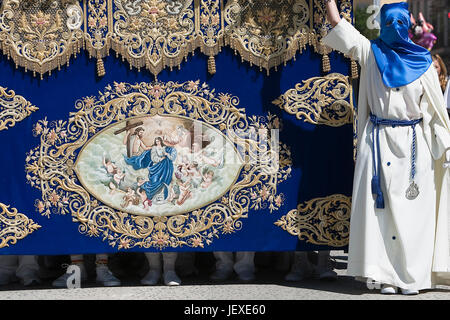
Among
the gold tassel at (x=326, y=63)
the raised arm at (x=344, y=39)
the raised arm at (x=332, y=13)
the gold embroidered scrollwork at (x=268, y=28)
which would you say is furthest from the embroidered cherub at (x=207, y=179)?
the raised arm at (x=332, y=13)

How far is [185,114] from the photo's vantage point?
5945mm

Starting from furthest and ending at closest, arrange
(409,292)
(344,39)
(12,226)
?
(12,226) < (344,39) < (409,292)

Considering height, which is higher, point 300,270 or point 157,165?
point 157,165

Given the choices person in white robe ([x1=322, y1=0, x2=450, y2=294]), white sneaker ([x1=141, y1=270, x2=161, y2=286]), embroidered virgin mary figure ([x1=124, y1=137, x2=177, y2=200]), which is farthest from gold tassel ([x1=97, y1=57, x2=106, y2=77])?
person in white robe ([x1=322, y1=0, x2=450, y2=294])

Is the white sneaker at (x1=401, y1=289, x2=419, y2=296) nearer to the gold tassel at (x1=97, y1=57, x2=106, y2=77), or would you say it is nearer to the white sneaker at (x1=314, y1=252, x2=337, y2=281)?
the white sneaker at (x1=314, y1=252, x2=337, y2=281)

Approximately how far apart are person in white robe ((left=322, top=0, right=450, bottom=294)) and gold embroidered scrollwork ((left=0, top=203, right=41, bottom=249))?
104 inches

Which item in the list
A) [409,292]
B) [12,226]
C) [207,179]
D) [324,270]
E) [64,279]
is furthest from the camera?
[324,270]

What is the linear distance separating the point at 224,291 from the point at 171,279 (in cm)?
53

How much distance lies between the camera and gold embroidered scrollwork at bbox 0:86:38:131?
5867mm

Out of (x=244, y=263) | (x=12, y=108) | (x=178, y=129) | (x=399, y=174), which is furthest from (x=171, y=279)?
(x=399, y=174)

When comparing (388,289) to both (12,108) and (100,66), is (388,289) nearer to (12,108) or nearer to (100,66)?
(100,66)

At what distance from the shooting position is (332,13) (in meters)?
5.72

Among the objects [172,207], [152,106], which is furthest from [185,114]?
[172,207]

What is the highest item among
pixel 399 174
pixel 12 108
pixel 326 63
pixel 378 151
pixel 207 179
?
pixel 326 63
